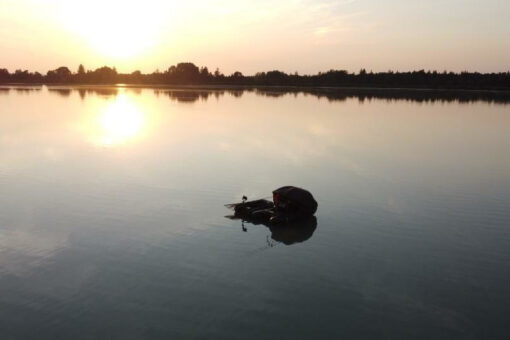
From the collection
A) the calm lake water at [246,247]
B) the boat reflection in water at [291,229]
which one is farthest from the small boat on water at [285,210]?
the calm lake water at [246,247]

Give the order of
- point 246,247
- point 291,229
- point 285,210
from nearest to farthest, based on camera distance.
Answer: point 246,247
point 291,229
point 285,210

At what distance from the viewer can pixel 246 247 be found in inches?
1122

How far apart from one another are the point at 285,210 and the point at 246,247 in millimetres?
6380

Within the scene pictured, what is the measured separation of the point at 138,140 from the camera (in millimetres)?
69500

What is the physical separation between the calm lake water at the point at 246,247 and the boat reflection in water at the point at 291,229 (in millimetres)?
251

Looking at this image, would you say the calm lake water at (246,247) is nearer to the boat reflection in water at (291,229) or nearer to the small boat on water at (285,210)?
the boat reflection in water at (291,229)

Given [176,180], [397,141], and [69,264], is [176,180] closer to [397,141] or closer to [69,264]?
[69,264]

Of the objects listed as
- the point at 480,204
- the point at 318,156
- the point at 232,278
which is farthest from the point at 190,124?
the point at 232,278

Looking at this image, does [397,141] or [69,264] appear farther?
[397,141]

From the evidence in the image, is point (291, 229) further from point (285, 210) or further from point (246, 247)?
point (246, 247)

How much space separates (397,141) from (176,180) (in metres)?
42.3

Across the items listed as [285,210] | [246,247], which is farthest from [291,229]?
[246,247]

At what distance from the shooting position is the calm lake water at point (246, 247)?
1995 centimetres

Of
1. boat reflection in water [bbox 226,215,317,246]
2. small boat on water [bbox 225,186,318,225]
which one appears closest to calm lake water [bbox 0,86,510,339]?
boat reflection in water [bbox 226,215,317,246]
